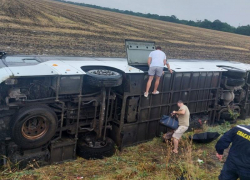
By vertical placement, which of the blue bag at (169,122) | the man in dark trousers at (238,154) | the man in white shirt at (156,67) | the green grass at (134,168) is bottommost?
the green grass at (134,168)

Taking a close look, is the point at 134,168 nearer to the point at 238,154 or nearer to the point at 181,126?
the point at 181,126

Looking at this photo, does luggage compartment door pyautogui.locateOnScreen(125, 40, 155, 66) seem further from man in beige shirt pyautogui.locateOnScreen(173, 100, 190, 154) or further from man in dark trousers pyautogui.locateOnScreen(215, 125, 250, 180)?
man in dark trousers pyautogui.locateOnScreen(215, 125, 250, 180)

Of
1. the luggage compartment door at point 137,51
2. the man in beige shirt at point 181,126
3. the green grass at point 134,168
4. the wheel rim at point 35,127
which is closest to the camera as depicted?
the green grass at point 134,168

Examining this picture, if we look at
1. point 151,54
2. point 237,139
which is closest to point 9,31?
point 151,54

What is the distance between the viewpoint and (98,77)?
5605 mm

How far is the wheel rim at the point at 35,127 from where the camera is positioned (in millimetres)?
5062

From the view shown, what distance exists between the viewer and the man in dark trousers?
373 cm

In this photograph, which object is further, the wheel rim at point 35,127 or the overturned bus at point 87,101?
the wheel rim at point 35,127

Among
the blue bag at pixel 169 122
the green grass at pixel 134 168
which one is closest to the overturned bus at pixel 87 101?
the green grass at pixel 134 168

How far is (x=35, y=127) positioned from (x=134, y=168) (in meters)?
2.20

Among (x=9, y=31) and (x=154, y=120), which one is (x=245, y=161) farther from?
(x=9, y=31)

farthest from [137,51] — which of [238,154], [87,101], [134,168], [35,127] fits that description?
[238,154]

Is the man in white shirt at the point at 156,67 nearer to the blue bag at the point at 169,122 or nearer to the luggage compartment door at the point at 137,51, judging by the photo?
the luggage compartment door at the point at 137,51

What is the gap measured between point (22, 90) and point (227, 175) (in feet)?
13.0
